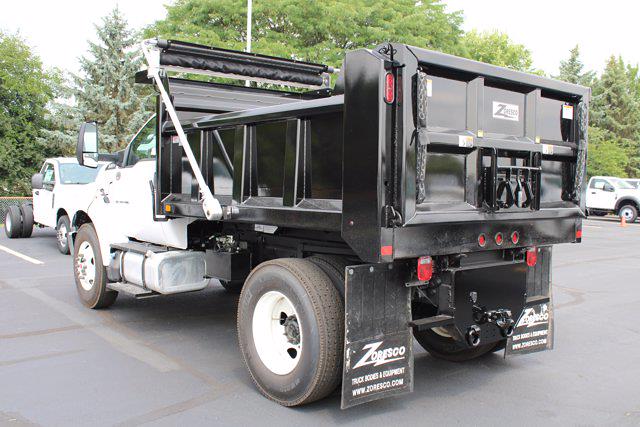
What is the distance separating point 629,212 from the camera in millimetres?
25250

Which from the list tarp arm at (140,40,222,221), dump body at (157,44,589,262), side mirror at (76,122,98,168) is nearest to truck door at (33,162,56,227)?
side mirror at (76,122,98,168)

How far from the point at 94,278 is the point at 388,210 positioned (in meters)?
4.54

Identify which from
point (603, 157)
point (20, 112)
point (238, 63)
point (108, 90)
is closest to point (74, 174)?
point (238, 63)

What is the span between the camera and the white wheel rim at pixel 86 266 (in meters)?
6.97

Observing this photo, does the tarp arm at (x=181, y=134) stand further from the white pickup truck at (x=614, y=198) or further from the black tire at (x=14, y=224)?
the white pickup truck at (x=614, y=198)

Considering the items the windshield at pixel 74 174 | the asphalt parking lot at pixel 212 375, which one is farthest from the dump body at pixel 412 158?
the windshield at pixel 74 174

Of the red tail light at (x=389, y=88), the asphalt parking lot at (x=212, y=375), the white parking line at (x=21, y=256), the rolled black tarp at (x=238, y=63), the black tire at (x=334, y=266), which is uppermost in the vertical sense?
the rolled black tarp at (x=238, y=63)

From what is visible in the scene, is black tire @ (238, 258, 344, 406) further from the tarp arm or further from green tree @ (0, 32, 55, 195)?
green tree @ (0, 32, 55, 195)

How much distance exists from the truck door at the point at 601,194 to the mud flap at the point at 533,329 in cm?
2345

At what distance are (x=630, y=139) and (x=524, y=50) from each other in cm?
1433

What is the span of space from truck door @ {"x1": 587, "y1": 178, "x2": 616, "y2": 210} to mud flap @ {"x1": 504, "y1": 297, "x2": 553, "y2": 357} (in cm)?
2345

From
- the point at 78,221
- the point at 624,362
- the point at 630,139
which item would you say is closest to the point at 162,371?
the point at 78,221

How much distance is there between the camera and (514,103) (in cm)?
441

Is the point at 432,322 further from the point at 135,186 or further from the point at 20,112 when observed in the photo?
the point at 20,112
